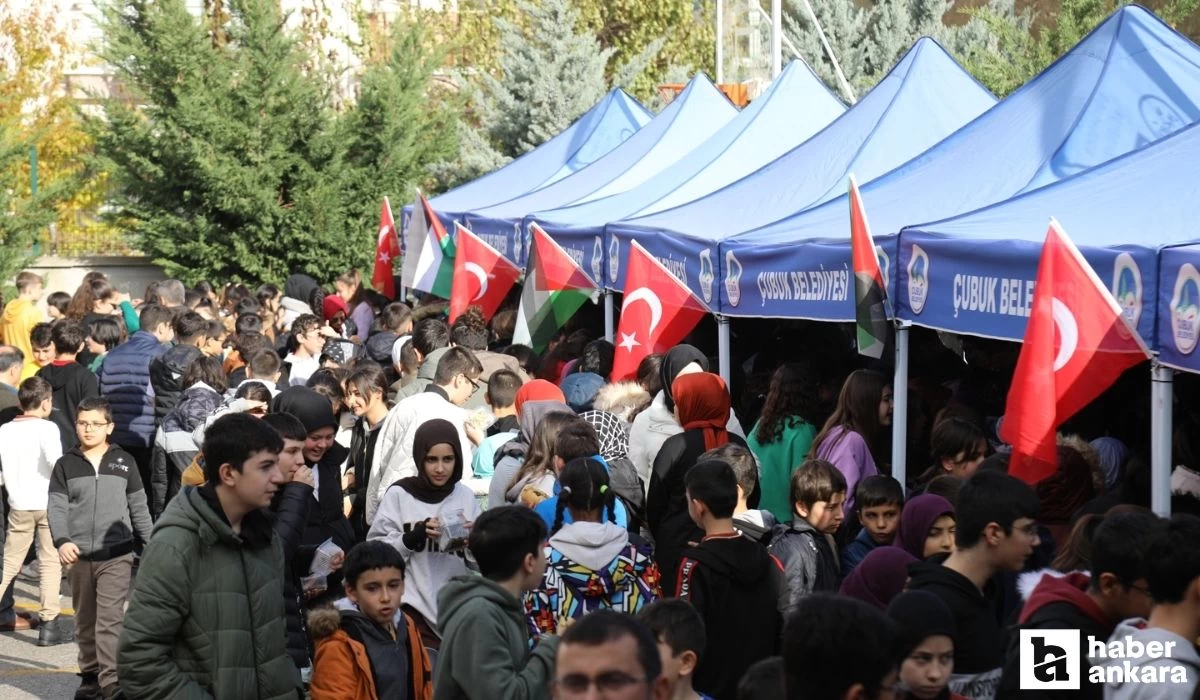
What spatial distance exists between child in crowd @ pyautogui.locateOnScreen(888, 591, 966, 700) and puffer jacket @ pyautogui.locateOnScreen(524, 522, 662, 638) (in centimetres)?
138

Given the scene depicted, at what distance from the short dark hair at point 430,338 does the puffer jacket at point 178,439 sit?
1471mm

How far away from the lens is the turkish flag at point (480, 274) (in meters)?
13.2

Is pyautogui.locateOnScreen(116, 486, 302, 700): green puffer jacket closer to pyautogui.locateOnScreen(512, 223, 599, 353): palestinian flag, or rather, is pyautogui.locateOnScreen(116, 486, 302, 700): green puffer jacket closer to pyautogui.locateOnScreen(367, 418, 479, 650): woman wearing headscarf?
pyautogui.locateOnScreen(367, 418, 479, 650): woman wearing headscarf

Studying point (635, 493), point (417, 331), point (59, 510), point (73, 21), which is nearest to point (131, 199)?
point (73, 21)

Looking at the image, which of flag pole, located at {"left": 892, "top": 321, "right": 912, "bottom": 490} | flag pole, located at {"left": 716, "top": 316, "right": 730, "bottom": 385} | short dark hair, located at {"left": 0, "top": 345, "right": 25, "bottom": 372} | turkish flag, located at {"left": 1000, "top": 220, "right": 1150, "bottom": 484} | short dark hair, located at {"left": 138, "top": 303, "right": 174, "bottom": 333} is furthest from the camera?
short dark hair, located at {"left": 138, "top": 303, "right": 174, "bottom": 333}

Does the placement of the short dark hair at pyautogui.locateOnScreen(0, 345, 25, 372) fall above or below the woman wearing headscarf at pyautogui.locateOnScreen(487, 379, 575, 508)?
above

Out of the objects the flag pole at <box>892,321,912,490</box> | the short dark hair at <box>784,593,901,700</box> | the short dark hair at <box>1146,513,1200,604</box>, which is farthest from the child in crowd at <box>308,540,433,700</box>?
the flag pole at <box>892,321,912,490</box>

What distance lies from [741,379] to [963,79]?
2635 mm

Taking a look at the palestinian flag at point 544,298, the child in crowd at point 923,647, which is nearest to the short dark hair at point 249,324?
the palestinian flag at point 544,298

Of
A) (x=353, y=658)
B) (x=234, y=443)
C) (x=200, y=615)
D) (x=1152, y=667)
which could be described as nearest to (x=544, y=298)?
(x=353, y=658)

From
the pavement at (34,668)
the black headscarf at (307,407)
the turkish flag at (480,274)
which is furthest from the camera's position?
the turkish flag at (480,274)

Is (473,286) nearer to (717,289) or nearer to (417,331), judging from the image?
(417,331)

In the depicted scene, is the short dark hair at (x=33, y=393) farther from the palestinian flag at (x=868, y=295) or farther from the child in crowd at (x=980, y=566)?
the child in crowd at (x=980, y=566)

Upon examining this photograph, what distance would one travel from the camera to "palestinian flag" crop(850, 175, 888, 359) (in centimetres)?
723
